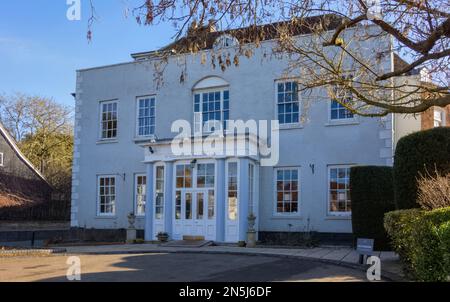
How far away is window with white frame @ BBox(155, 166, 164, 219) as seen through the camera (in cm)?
2116

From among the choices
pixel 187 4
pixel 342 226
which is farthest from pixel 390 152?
pixel 187 4

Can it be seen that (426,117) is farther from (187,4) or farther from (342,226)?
(187,4)

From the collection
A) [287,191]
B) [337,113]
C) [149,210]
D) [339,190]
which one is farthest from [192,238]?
[337,113]

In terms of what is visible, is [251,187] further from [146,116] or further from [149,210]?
[146,116]

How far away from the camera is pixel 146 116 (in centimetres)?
2362

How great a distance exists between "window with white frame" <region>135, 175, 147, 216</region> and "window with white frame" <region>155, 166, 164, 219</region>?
165cm

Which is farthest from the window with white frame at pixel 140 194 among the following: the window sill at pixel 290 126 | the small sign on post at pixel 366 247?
the small sign on post at pixel 366 247

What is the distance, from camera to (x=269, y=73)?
2109 centimetres

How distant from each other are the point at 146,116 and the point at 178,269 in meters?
12.9

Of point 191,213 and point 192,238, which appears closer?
point 192,238

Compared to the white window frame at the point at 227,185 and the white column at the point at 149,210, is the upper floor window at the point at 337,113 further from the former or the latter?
the white column at the point at 149,210

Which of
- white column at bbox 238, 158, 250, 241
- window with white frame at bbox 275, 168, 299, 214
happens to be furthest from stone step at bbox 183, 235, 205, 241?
window with white frame at bbox 275, 168, 299, 214

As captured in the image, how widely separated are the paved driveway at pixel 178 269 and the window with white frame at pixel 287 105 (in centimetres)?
742
